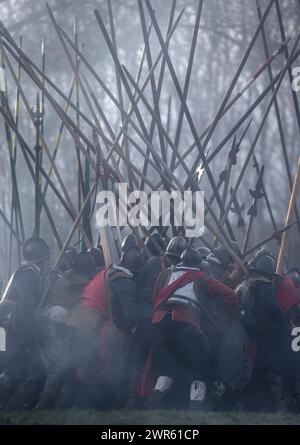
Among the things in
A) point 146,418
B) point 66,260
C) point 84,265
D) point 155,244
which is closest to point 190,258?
point 155,244

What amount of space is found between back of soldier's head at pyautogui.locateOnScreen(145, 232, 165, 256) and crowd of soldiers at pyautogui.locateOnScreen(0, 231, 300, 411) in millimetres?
377

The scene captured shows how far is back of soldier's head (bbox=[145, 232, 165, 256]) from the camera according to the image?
39.3 feet

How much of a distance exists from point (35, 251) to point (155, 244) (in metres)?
1.14

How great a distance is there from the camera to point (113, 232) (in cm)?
1308

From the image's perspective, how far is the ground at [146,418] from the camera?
33.1ft

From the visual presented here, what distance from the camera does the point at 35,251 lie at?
1153 centimetres

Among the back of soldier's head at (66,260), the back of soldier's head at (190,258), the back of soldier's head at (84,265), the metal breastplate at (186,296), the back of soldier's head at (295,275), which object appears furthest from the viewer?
the back of soldier's head at (295,275)

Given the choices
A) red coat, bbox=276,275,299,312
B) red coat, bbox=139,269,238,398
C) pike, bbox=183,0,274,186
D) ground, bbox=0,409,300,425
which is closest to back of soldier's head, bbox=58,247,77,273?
pike, bbox=183,0,274,186

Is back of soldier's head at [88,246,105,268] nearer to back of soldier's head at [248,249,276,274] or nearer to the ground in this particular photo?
back of soldier's head at [248,249,276,274]

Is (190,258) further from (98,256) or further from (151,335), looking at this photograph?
(98,256)

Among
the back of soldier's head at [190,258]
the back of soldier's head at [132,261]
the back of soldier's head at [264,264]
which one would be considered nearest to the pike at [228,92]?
the back of soldier's head at [264,264]

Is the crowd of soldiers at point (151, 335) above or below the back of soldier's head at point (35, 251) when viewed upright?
below

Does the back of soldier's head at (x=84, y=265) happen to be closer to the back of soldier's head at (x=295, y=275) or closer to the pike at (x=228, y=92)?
the pike at (x=228, y=92)
